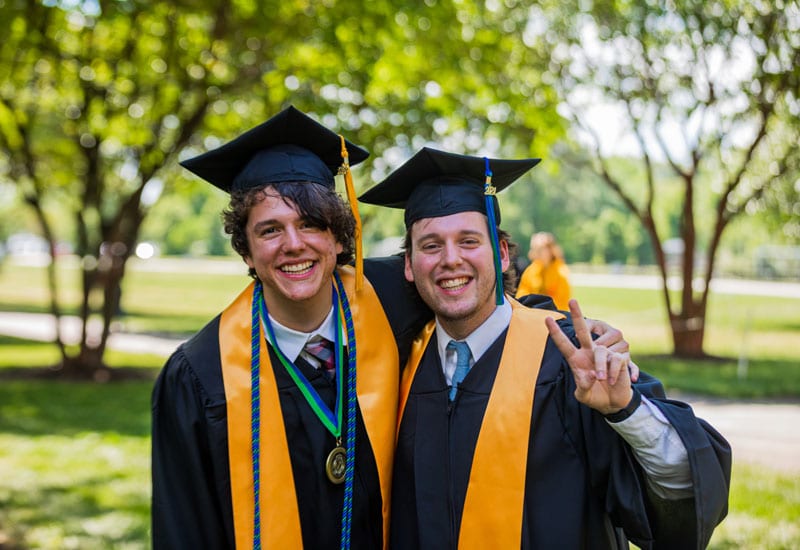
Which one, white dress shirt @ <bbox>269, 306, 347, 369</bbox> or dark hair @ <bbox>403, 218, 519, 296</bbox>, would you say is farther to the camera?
dark hair @ <bbox>403, 218, 519, 296</bbox>

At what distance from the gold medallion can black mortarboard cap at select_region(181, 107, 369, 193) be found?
90cm

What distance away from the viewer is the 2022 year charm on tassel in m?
2.44

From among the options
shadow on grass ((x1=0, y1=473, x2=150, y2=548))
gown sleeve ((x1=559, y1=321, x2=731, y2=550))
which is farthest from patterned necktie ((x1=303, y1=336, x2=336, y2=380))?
shadow on grass ((x1=0, y1=473, x2=150, y2=548))

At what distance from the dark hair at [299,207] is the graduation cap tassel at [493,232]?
0.48 meters

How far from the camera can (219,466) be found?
2.39 metres

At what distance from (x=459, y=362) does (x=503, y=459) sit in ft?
1.17

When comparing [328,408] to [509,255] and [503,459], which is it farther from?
[509,255]

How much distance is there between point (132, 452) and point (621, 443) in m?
5.96

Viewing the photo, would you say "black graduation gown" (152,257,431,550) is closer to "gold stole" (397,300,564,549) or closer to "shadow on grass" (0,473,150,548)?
"gold stole" (397,300,564,549)

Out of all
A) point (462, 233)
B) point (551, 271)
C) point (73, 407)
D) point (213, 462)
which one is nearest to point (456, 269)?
point (462, 233)

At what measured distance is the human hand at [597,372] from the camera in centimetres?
198

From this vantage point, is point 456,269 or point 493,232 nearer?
point 456,269

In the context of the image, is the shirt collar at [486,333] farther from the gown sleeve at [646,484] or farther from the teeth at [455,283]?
the gown sleeve at [646,484]

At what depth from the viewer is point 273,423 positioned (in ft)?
8.01
